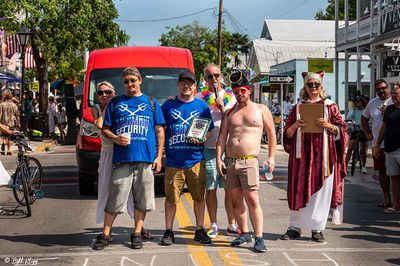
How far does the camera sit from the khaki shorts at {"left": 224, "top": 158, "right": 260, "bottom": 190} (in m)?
7.56

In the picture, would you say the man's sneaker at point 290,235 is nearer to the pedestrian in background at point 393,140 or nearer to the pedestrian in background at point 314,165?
the pedestrian in background at point 314,165

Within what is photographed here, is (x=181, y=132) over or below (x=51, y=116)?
over

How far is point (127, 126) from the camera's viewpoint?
7570 mm

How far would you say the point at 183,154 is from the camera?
7836mm

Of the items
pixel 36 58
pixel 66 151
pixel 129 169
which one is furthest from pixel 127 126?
pixel 36 58

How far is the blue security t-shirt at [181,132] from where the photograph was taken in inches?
309

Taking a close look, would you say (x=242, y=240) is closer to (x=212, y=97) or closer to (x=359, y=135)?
(x=212, y=97)

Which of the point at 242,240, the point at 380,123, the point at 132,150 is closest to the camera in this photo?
the point at 132,150

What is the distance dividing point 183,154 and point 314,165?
5.00ft

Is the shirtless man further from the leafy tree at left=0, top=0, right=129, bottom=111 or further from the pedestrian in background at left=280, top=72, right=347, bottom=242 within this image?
the leafy tree at left=0, top=0, right=129, bottom=111

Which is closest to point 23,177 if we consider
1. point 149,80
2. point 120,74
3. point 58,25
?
point 120,74

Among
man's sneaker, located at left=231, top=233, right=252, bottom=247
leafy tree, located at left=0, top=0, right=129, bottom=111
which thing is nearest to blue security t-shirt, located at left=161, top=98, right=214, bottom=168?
man's sneaker, located at left=231, top=233, right=252, bottom=247

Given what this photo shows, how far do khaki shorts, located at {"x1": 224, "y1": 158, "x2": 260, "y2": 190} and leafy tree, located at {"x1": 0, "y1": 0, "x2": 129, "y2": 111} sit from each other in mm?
20391

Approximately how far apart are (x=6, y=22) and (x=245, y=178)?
23.1 meters
